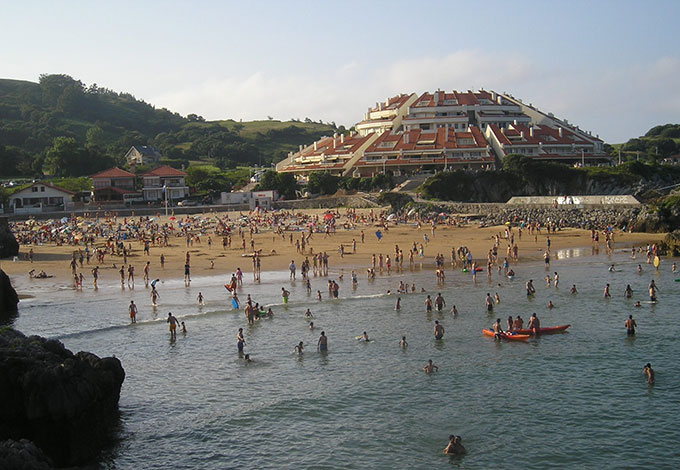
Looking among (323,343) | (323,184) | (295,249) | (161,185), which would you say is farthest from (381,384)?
(161,185)

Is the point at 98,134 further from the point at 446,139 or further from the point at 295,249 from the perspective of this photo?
the point at 295,249

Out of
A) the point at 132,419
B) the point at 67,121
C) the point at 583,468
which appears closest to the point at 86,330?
the point at 132,419

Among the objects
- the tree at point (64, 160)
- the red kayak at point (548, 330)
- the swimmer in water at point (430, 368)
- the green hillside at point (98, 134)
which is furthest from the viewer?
the green hillside at point (98, 134)

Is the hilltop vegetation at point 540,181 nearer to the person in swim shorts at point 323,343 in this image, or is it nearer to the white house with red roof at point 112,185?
the white house with red roof at point 112,185

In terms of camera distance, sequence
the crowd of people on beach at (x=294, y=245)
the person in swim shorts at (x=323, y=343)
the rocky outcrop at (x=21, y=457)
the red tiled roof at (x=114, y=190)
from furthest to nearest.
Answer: the red tiled roof at (x=114, y=190) < the crowd of people on beach at (x=294, y=245) < the person in swim shorts at (x=323, y=343) < the rocky outcrop at (x=21, y=457)

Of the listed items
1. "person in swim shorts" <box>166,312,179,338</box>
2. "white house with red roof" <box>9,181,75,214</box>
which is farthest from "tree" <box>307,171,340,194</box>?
"person in swim shorts" <box>166,312,179,338</box>

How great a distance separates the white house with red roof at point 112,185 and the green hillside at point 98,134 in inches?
648

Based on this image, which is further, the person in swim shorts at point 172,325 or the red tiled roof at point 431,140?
the red tiled roof at point 431,140

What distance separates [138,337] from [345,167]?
208 ft

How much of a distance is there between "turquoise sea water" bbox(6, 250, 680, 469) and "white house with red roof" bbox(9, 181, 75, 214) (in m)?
45.8

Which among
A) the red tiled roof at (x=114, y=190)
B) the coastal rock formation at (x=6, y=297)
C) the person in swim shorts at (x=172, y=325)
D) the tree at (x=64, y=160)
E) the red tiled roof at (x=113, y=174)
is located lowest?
the person in swim shorts at (x=172, y=325)

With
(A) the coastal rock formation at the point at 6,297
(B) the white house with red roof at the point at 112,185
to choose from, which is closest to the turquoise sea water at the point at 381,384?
(A) the coastal rock formation at the point at 6,297

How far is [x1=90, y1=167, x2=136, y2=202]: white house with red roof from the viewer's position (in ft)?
258

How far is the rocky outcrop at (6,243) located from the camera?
44.8 meters
